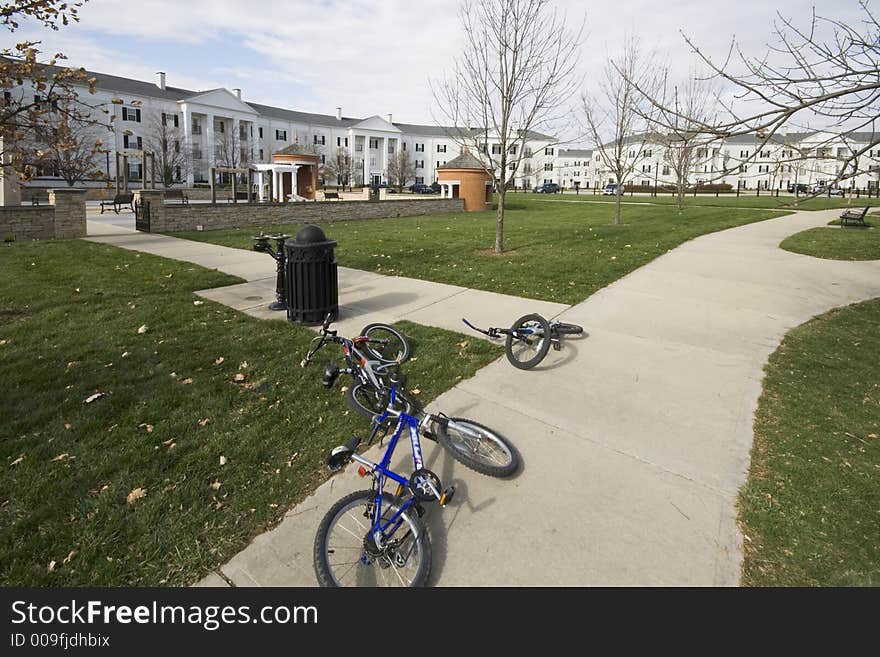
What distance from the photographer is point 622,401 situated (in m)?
4.69

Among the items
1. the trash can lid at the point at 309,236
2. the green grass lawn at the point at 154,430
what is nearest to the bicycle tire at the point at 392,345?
the green grass lawn at the point at 154,430

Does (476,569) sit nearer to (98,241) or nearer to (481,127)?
(481,127)

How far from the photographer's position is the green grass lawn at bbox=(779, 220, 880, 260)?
13082 millimetres

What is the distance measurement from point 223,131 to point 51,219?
6143cm

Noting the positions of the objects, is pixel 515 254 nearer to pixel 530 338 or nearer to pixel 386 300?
pixel 386 300

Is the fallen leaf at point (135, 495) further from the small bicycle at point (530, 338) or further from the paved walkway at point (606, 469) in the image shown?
the small bicycle at point (530, 338)

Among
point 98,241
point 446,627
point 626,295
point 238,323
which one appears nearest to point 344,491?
point 446,627

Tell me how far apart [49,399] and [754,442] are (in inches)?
236

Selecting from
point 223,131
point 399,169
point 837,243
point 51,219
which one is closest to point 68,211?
point 51,219

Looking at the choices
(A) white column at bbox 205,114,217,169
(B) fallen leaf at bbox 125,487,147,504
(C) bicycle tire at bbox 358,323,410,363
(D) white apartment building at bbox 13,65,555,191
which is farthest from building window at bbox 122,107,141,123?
(B) fallen leaf at bbox 125,487,147,504

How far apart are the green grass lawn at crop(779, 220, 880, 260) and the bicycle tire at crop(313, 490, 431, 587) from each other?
14256 millimetres

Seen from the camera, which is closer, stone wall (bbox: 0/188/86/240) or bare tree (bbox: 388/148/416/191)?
stone wall (bbox: 0/188/86/240)

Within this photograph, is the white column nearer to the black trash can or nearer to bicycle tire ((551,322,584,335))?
the black trash can

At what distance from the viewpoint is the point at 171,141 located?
59.7 metres
